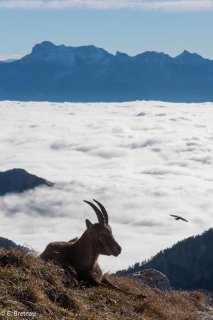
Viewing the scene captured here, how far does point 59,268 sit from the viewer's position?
2048 cm

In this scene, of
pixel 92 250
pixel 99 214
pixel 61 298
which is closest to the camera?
pixel 61 298

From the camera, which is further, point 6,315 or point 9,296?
point 9,296

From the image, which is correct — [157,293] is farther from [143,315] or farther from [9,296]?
[9,296]

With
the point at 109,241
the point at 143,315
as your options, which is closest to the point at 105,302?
the point at 143,315

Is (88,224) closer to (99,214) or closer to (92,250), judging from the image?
(99,214)

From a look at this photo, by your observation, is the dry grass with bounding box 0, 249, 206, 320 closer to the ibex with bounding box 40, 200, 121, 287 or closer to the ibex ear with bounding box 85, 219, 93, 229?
the ibex with bounding box 40, 200, 121, 287

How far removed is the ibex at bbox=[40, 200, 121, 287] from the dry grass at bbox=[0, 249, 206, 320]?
51.6 inches

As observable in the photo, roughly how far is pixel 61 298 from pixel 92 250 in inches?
189

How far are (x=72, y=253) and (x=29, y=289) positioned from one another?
6167 millimetres

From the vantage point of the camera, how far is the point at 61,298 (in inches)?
701

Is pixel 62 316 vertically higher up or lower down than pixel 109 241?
lower down

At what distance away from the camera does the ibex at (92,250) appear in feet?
72.7

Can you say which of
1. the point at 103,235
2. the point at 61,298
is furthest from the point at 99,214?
the point at 61,298

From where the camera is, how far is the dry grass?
1612 cm
